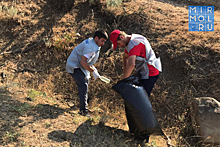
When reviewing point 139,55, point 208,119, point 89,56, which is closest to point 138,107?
point 139,55

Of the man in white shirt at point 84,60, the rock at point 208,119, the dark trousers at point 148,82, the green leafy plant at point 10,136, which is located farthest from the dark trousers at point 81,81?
the rock at point 208,119

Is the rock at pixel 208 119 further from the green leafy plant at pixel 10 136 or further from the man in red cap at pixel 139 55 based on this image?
the green leafy plant at pixel 10 136

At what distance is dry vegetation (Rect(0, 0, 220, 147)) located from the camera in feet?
9.86

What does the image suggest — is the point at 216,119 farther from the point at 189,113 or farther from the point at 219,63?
the point at 219,63

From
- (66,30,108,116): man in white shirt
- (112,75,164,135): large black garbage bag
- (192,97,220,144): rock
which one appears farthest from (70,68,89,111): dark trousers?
(192,97,220,144): rock

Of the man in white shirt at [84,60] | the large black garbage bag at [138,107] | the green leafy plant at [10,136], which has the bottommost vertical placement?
the green leafy plant at [10,136]

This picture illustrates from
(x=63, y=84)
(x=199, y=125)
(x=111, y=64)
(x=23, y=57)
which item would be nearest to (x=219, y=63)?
(x=199, y=125)

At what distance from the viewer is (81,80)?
3.38 m

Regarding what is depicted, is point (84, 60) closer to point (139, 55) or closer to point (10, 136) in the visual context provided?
point (139, 55)

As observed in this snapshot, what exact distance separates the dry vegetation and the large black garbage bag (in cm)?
34

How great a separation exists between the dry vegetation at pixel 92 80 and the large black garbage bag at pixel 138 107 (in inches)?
13.3

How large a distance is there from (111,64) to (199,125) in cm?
240

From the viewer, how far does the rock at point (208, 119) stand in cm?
346

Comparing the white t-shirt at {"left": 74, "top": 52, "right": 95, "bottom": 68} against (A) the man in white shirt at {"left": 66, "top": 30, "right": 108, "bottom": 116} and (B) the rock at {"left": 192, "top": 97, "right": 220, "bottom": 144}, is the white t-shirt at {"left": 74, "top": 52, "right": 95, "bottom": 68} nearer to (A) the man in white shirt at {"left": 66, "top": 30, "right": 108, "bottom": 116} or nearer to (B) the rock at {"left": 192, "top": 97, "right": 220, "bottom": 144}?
(A) the man in white shirt at {"left": 66, "top": 30, "right": 108, "bottom": 116}
